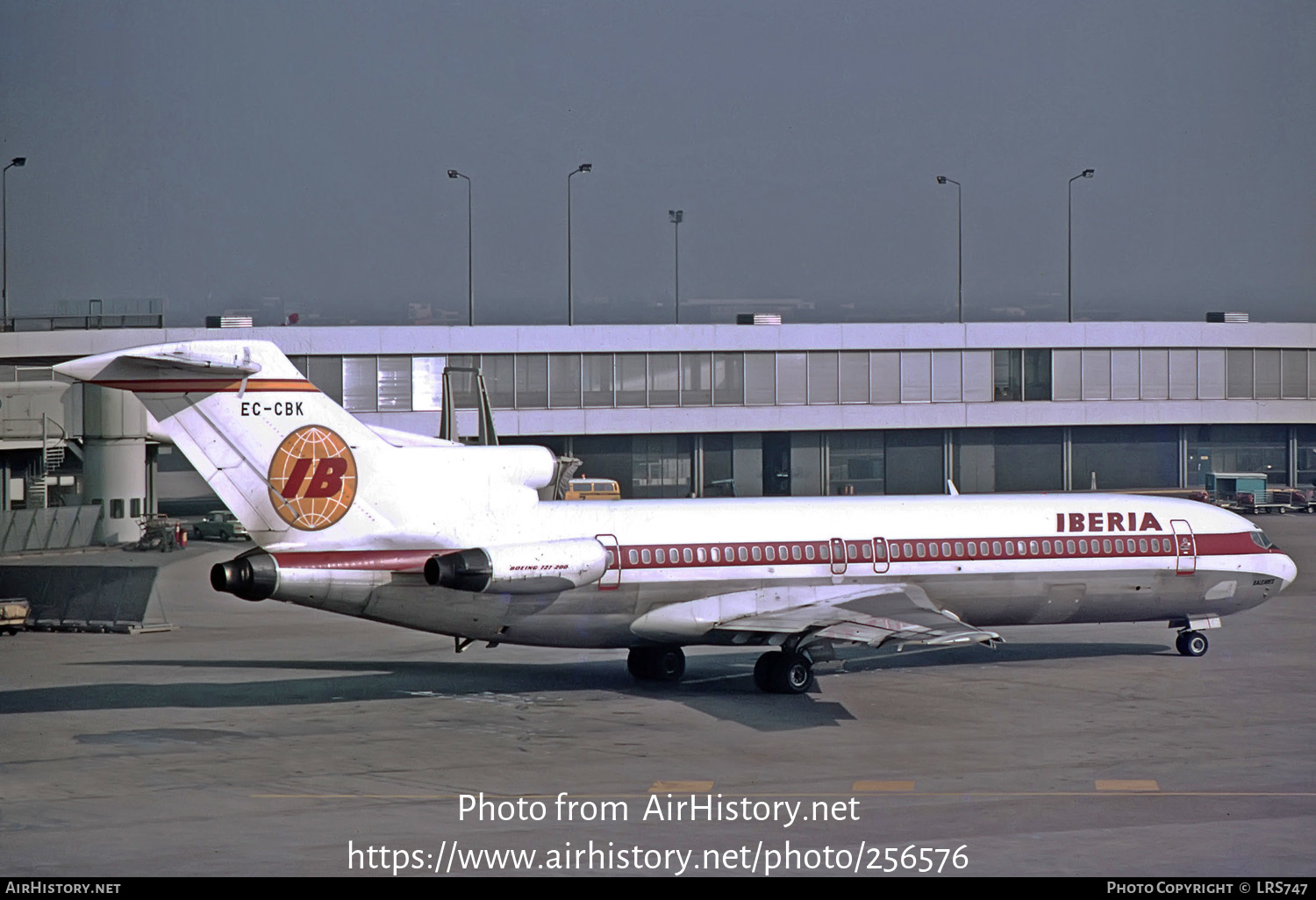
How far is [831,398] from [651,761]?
51.2 m

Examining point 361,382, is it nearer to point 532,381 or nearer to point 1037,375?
point 532,381

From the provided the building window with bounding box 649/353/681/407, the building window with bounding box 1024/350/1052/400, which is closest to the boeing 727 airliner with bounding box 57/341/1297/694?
the building window with bounding box 649/353/681/407

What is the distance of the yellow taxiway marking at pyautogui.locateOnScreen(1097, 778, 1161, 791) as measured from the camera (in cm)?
2094

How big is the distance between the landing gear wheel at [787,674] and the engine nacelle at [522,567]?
3676 mm

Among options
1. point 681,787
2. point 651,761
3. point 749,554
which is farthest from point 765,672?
point 681,787

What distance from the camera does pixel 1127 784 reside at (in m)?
21.2

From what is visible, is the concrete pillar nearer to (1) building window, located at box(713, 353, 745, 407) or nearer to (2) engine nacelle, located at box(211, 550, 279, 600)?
(1) building window, located at box(713, 353, 745, 407)

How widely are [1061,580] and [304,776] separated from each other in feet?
54.6

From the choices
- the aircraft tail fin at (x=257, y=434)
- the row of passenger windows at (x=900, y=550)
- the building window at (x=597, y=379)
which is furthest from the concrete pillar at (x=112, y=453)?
the row of passenger windows at (x=900, y=550)

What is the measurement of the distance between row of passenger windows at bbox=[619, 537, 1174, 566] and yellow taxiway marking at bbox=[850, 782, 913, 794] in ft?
→ 27.6

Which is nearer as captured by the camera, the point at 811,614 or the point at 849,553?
the point at 811,614

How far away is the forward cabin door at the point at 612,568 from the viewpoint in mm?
28172

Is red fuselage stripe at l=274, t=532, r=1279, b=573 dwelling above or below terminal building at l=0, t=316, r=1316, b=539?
below

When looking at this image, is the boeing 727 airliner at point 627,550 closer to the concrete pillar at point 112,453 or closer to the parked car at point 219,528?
the concrete pillar at point 112,453
